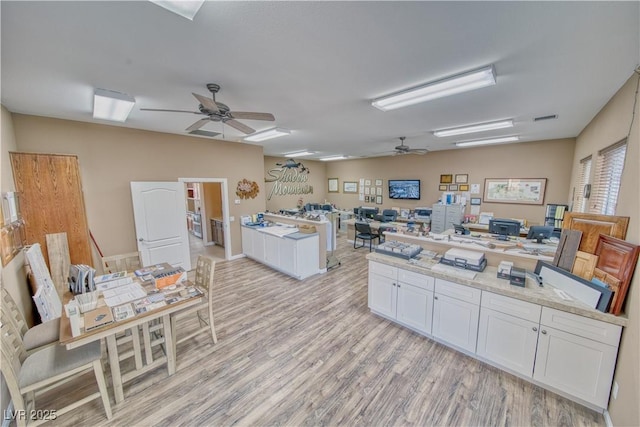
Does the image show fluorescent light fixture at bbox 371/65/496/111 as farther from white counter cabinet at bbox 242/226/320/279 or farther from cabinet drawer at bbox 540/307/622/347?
white counter cabinet at bbox 242/226/320/279

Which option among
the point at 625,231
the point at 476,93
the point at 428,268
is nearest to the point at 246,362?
the point at 428,268

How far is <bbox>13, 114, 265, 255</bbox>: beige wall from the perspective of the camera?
346 centimetres

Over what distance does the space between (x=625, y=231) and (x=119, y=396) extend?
4482 mm

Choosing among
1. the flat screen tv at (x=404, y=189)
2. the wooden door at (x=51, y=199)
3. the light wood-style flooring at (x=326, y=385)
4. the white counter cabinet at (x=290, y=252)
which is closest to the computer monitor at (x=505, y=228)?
the light wood-style flooring at (x=326, y=385)

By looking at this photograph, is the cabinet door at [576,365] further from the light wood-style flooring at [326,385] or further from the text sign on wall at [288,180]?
the text sign on wall at [288,180]

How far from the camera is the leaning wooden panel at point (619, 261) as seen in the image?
1.67 metres

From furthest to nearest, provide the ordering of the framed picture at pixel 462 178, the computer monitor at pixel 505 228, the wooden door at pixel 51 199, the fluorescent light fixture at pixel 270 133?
the framed picture at pixel 462 178, the fluorescent light fixture at pixel 270 133, the computer monitor at pixel 505 228, the wooden door at pixel 51 199

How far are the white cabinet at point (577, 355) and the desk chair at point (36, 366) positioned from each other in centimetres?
378

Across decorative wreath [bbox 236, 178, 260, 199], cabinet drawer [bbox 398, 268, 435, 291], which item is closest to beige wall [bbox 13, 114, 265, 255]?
decorative wreath [bbox 236, 178, 260, 199]

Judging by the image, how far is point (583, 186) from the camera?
394 cm

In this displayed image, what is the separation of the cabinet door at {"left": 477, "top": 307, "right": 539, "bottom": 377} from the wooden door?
5.31m

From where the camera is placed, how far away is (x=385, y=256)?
3160 millimetres

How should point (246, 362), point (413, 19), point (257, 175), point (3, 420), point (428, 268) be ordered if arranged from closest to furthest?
point (413, 19)
point (3, 420)
point (246, 362)
point (428, 268)
point (257, 175)

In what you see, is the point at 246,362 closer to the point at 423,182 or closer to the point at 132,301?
the point at 132,301
